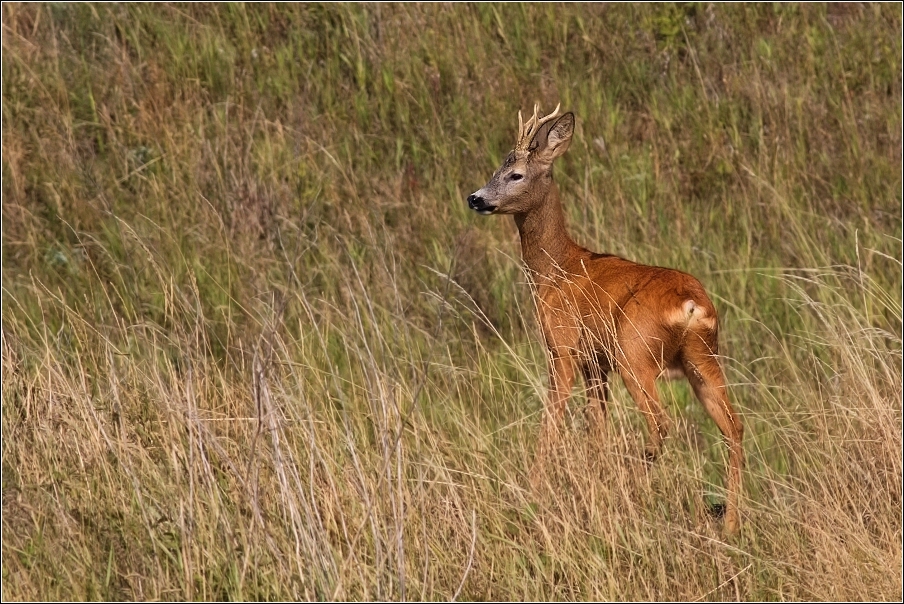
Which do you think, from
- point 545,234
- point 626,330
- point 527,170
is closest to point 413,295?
point 545,234

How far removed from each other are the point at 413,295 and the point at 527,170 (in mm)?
1619

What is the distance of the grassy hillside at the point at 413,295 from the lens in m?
4.21

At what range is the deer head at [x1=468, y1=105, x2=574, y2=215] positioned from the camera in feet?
19.6

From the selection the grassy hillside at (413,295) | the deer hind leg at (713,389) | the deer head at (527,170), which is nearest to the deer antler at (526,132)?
the deer head at (527,170)

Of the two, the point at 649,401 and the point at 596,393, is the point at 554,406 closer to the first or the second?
the point at 596,393

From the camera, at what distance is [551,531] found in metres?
4.31

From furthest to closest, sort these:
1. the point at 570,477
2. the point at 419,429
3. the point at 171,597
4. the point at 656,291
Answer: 1. the point at 656,291
2. the point at 419,429
3. the point at 570,477
4. the point at 171,597

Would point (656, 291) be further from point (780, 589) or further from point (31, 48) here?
point (31, 48)

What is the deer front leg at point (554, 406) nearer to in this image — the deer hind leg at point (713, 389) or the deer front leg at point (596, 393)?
the deer front leg at point (596, 393)

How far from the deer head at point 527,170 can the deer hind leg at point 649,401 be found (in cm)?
109

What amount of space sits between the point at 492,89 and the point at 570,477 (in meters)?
5.04

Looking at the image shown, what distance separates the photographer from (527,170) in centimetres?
604

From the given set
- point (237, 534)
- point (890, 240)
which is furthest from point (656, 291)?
point (890, 240)

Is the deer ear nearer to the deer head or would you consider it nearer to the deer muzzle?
the deer head
